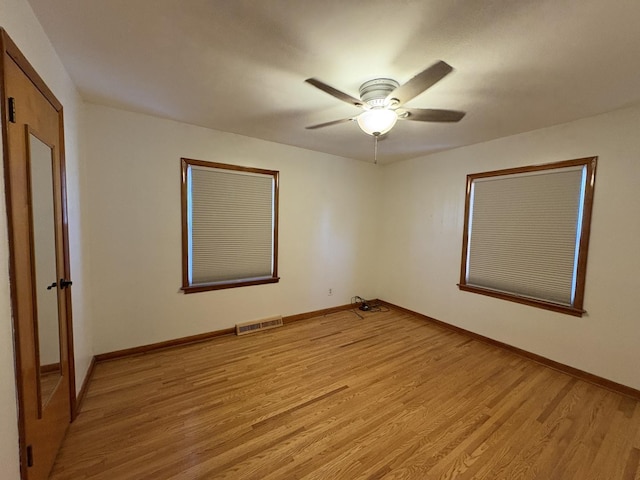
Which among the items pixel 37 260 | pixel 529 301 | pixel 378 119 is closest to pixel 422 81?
pixel 378 119

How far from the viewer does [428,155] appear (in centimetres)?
396

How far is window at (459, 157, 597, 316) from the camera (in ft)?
8.54

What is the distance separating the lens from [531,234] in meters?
2.93

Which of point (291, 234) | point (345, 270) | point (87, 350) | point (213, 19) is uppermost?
point (213, 19)

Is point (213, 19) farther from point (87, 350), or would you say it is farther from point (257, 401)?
point (87, 350)

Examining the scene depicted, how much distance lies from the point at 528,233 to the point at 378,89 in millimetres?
2383

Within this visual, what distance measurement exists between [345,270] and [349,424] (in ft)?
8.78

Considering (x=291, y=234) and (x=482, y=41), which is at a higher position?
(x=482, y=41)

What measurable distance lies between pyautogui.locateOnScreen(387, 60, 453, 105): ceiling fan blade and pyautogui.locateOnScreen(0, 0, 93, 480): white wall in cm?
189

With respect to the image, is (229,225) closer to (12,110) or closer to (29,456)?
(12,110)

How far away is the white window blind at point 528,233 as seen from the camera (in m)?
2.66

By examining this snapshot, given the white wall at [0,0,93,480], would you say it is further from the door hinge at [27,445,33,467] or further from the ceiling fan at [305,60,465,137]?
the ceiling fan at [305,60,465,137]

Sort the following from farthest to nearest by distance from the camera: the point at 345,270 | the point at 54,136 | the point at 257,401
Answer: the point at 345,270 → the point at 257,401 → the point at 54,136

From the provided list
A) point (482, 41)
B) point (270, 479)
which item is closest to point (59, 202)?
point (270, 479)
